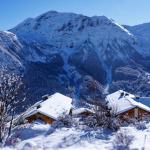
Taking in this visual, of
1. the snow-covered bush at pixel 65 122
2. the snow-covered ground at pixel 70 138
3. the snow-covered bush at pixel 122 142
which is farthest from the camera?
the snow-covered bush at pixel 65 122

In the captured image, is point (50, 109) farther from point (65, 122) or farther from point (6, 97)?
point (6, 97)

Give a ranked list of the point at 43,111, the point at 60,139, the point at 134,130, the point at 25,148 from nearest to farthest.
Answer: the point at 25,148, the point at 60,139, the point at 134,130, the point at 43,111

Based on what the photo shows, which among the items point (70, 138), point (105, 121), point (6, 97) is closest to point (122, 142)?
point (70, 138)

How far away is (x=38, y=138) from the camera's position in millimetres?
21281

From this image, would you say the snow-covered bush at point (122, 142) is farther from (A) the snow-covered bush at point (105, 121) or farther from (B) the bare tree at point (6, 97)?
(B) the bare tree at point (6, 97)

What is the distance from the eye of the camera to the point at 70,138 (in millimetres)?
20953

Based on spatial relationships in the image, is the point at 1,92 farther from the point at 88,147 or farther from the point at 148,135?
the point at 148,135

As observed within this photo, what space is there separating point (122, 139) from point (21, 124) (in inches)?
286

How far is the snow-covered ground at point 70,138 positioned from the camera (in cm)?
1962

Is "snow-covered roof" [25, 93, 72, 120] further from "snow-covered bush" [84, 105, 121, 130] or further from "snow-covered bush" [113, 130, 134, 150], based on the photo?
"snow-covered bush" [113, 130, 134, 150]

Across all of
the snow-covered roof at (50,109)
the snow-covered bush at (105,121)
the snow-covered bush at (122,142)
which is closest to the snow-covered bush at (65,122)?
the snow-covered bush at (105,121)

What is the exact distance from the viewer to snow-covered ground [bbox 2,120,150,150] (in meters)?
19.6

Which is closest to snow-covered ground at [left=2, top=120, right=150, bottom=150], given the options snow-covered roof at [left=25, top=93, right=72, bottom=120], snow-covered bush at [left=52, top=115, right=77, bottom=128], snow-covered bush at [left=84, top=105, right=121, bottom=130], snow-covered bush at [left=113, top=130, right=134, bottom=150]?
snow-covered bush at [left=113, top=130, right=134, bottom=150]

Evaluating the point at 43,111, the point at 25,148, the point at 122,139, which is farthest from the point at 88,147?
the point at 43,111
